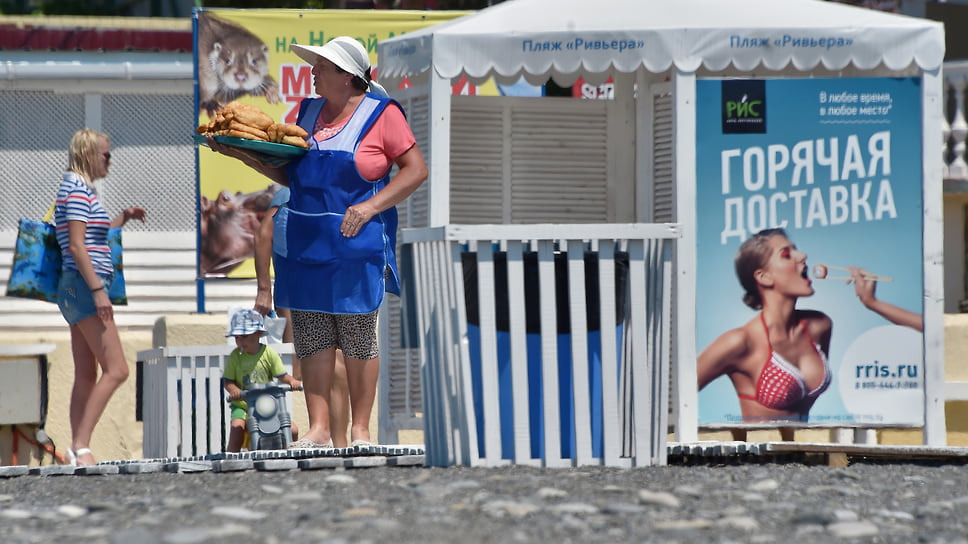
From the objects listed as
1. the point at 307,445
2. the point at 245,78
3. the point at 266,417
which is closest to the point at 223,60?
the point at 245,78

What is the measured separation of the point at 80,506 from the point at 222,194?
6344 millimetres

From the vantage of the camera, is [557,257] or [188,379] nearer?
[557,257]

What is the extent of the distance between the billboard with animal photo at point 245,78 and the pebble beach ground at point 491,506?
5.46 meters

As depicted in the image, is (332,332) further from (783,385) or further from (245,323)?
(783,385)

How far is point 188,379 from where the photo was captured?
7.96 metres

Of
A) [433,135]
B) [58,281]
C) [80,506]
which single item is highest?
[433,135]

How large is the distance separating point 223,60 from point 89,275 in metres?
3.61

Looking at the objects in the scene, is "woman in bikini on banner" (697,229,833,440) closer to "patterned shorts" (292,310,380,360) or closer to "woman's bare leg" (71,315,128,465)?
"patterned shorts" (292,310,380,360)

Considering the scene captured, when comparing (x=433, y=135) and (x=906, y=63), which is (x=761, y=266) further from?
(x=433, y=135)

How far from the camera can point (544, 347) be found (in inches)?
192

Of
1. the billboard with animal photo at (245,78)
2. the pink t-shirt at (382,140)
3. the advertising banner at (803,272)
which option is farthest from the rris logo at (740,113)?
the billboard with animal photo at (245,78)

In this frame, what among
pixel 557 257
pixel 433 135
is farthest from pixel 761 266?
pixel 557 257

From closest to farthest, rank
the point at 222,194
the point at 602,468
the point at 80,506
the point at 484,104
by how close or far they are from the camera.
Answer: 1. the point at 80,506
2. the point at 602,468
3. the point at 484,104
4. the point at 222,194

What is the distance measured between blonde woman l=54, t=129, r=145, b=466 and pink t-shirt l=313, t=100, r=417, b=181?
1.85 m
